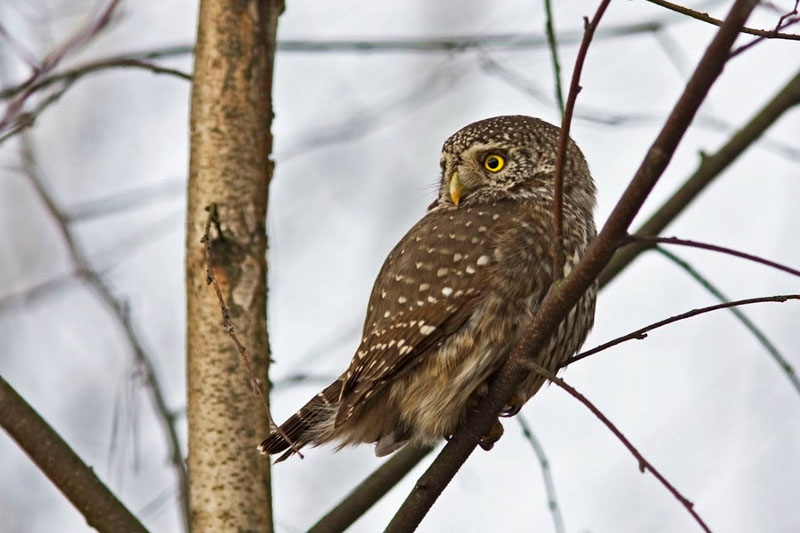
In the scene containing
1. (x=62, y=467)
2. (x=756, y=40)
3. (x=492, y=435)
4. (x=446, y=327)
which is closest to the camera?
(x=756, y=40)

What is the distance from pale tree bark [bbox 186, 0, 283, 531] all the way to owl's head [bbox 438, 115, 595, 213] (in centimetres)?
95

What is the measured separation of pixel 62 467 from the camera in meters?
3.25

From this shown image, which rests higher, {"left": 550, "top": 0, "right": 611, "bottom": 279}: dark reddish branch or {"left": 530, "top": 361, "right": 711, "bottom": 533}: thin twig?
{"left": 550, "top": 0, "right": 611, "bottom": 279}: dark reddish branch

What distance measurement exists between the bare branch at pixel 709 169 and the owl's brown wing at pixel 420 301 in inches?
22.4

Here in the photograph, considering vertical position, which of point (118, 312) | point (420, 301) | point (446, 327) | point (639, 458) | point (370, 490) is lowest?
point (639, 458)

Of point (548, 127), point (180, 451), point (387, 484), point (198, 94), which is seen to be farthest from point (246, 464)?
point (548, 127)

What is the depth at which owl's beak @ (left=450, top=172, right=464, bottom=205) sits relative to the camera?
4.27 metres

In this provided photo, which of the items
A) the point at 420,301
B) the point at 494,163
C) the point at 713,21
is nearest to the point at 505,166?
the point at 494,163

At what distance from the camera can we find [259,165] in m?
3.70

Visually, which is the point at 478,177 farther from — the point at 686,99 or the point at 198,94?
the point at 686,99

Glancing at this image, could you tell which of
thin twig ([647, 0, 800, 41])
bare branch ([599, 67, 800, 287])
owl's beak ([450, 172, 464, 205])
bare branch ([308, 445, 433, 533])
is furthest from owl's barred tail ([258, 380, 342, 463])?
thin twig ([647, 0, 800, 41])

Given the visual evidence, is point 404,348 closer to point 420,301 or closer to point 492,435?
point 420,301

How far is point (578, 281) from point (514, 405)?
1190 millimetres

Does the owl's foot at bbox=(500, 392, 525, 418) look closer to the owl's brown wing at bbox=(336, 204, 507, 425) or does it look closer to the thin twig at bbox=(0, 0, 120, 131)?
the owl's brown wing at bbox=(336, 204, 507, 425)
